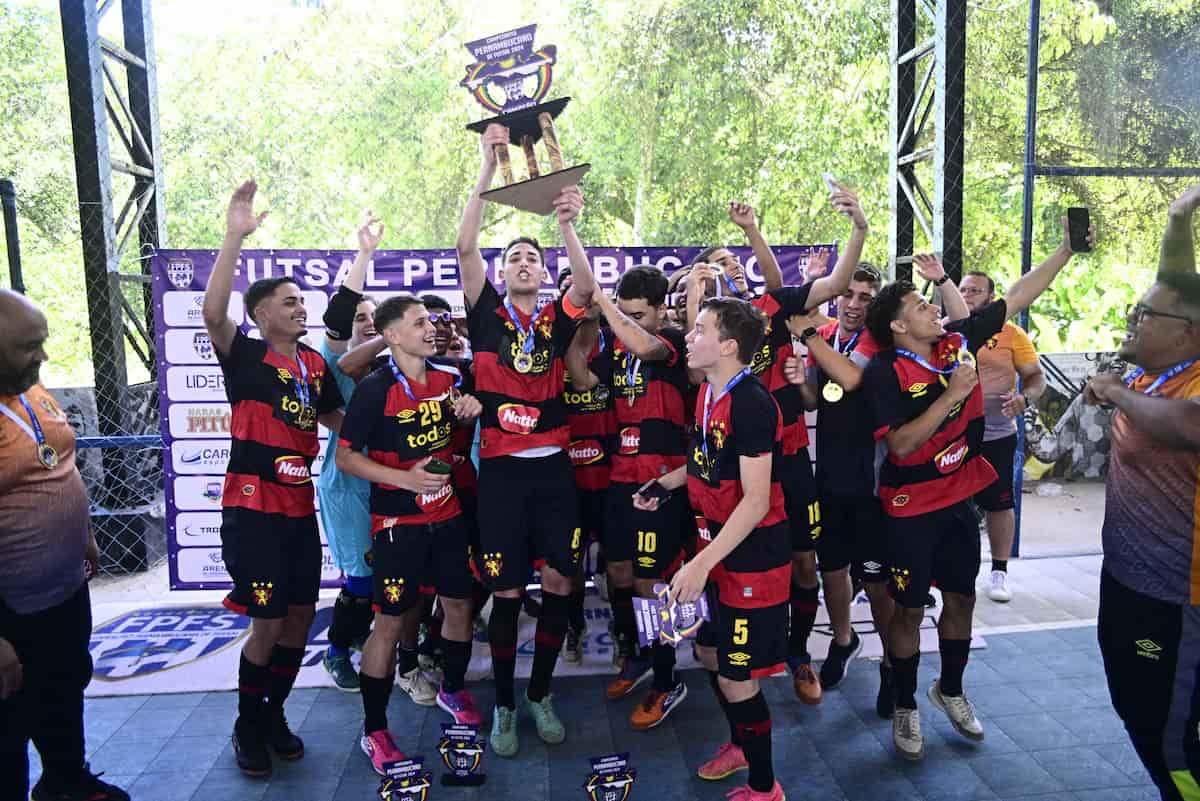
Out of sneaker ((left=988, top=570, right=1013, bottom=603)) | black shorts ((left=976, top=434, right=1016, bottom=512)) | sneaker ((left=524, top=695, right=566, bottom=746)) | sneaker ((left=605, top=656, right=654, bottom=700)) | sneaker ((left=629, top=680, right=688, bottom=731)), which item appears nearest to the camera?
sneaker ((left=524, top=695, right=566, bottom=746))

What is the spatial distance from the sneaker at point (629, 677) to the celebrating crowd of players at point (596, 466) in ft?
0.07

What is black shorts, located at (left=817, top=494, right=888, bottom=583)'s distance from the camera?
12.6ft

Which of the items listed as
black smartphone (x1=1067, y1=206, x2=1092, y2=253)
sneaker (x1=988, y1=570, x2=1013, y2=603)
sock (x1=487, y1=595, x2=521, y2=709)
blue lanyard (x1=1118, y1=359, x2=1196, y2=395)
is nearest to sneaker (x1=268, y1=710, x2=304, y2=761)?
sock (x1=487, y1=595, x2=521, y2=709)

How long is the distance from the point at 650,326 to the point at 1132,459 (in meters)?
2.02

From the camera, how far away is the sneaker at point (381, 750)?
3377 millimetres

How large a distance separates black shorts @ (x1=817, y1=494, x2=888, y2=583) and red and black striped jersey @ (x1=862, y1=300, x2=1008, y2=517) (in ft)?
1.36

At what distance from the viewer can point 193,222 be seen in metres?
13.5

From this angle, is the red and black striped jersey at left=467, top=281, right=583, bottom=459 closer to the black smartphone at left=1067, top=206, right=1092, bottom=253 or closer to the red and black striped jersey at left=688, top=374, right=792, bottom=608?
the red and black striped jersey at left=688, top=374, right=792, bottom=608

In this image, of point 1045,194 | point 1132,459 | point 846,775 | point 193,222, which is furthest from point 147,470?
point 1045,194

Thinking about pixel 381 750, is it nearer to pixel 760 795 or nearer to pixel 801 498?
pixel 760 795

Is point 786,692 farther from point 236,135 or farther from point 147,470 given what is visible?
point 236,135

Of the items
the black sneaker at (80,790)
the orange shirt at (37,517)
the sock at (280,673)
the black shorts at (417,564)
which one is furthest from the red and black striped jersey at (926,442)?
the black sneaker at (80,790)

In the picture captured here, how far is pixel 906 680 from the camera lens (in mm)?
3521

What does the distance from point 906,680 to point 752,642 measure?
1025 millimetres
